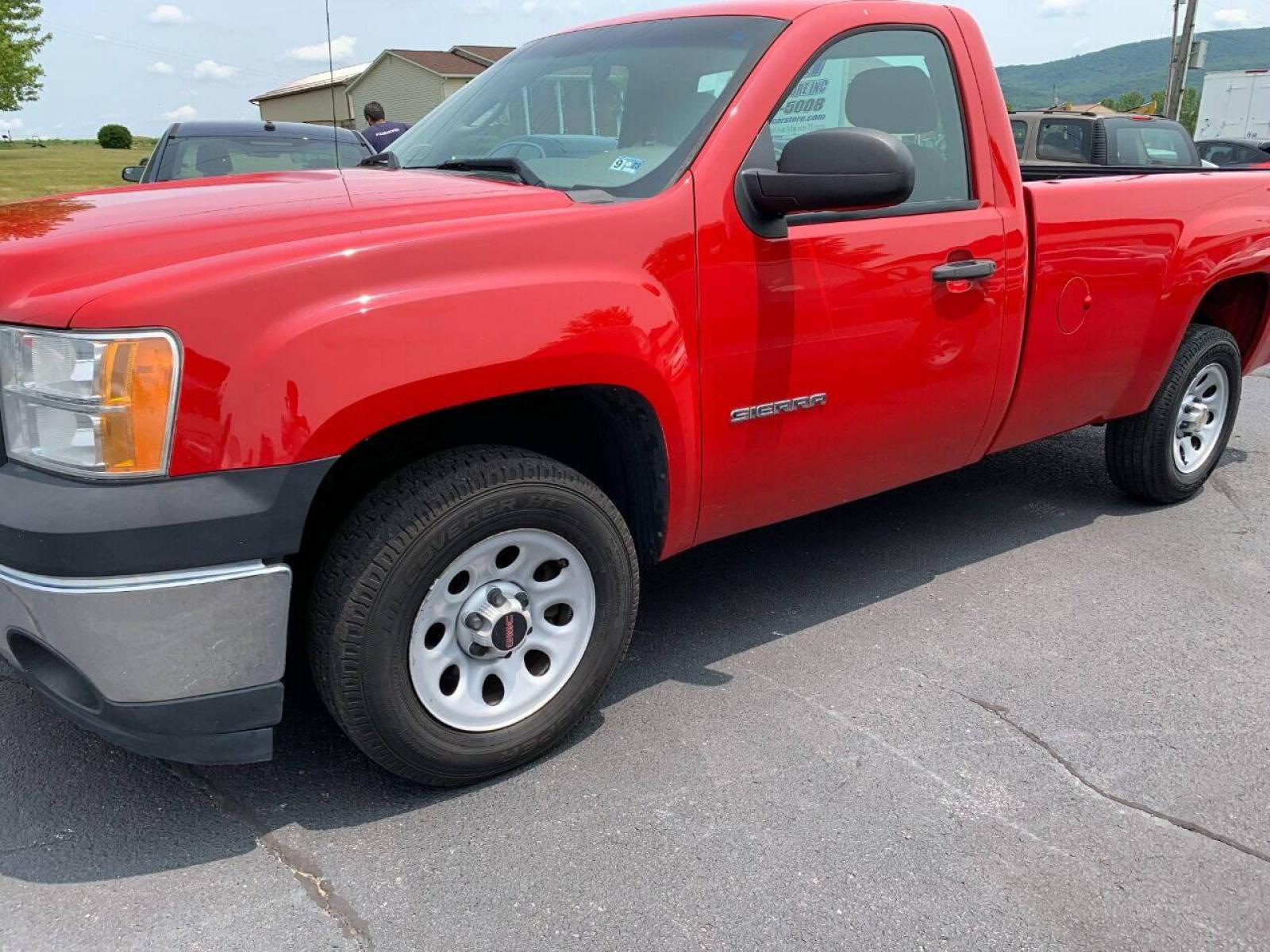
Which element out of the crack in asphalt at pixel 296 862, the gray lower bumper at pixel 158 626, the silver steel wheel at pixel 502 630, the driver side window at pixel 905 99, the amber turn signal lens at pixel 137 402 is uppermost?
the driver side window at pixel 905 99

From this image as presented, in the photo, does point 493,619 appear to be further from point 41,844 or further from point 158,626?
point 41,844

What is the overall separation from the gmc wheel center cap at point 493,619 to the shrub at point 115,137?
64.6 metres

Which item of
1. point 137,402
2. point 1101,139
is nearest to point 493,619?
point 137,402

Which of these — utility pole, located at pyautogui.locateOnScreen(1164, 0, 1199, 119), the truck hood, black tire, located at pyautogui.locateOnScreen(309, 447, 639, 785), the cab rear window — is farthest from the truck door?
utility pole, located at pyautogui.locateOnScreen(1164, 0, 1199, 119)

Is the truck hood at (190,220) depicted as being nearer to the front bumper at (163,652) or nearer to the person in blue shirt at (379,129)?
the front bumper at (163,652)

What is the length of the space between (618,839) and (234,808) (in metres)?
0.93

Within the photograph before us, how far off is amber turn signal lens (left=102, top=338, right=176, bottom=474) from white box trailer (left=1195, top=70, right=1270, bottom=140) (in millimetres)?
32189

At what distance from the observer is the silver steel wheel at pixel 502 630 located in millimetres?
2602

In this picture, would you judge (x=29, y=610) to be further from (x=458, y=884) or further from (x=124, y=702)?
(x=458, y=884)

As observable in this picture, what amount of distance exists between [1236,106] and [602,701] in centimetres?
3375

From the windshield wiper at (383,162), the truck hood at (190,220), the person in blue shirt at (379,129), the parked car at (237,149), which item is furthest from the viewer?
the person in blue shirt at (379,129)

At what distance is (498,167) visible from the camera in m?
3.13

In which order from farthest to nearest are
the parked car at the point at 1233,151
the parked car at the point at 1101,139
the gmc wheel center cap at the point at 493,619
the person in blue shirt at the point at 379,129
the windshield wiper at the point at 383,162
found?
the parked car at the point at 1233,151 → the parked car at the point at 1101,139 → the person in blue shirt at the point at 379,129 → the windshield wiper at the point at 383,162 → the gmc wheel center cap at the point at 493,619

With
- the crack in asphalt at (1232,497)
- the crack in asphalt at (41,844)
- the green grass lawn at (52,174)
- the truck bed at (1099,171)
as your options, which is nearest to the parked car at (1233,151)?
the truck bed at (1099,171)
